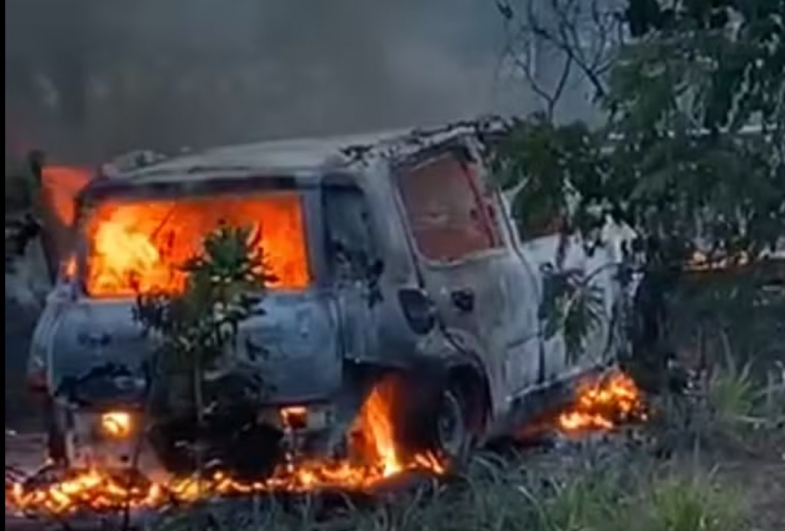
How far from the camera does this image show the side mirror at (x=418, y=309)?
5961 millimetres

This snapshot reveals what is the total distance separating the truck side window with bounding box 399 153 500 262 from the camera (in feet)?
19.9

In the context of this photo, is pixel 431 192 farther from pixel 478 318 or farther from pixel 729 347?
pixel 729 347

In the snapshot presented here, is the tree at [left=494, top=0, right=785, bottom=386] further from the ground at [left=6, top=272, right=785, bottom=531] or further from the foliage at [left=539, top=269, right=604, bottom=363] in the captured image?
the ground at [left=6, top=272, right=785, bottom=531]

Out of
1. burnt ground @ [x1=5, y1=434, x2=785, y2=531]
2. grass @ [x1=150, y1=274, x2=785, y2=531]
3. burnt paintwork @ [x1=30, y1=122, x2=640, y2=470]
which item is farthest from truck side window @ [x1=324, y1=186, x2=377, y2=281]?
burnt ground @ [x1=5, y1=434, x2=785, y2=531]

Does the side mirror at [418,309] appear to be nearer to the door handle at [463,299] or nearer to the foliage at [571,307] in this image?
the door handle at [463,299]

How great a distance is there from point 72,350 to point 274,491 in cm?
74

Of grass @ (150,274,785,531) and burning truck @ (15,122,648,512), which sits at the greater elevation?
burning truck @ (15,122,648,512)

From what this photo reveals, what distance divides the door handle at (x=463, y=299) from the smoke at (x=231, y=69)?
1.88 ft

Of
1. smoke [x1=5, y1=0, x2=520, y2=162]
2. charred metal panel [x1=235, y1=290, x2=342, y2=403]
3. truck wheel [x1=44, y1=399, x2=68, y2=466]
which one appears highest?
smoke [x1=5, y1=0, x2=520, y2=162]

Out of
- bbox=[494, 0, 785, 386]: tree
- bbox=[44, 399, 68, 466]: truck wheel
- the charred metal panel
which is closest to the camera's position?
bbox=[44, 399, 68, 466]: truck wheel

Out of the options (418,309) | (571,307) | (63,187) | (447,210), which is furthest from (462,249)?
(63,187)

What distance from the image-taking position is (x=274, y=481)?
18.7 ft

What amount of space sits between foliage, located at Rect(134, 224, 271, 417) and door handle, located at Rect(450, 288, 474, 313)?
827 millimetres

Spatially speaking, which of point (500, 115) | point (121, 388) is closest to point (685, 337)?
point (500, 115)
